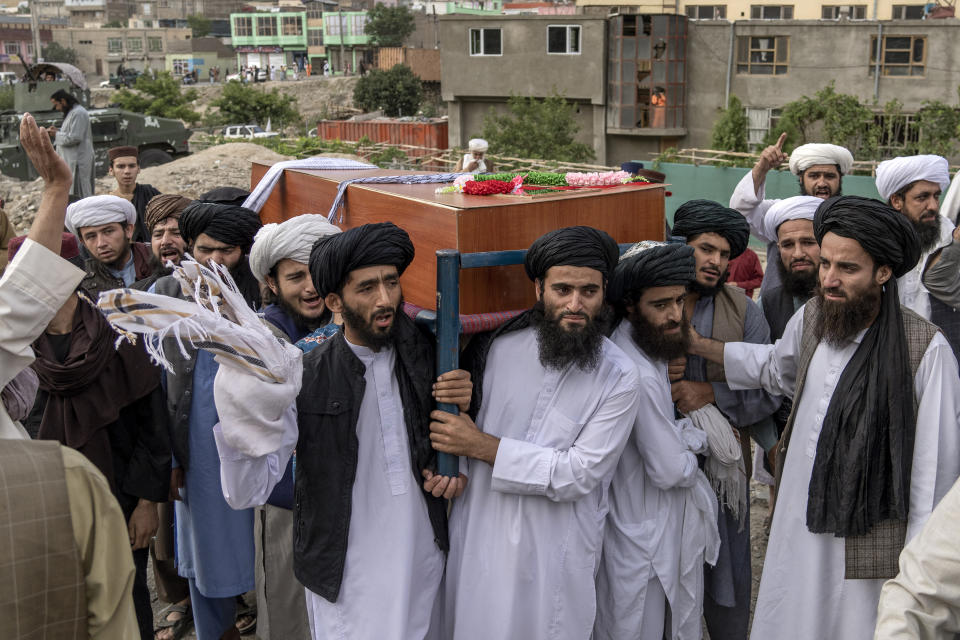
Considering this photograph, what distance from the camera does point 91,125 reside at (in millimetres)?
18375

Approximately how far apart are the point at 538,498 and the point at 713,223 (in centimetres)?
135

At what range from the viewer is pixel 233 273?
3955mm

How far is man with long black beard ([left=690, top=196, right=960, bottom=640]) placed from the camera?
261 centimetres

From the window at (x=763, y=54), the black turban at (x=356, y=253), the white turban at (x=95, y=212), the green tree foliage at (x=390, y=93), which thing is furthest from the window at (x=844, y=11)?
the black turban at (x=356, y=253)

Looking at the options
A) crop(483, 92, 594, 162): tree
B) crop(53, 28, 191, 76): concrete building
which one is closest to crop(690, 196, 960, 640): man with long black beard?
crop(483, 92, 594, 162): tree

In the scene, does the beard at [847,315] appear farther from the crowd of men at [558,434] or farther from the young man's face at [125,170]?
the young man's face at [125,170]

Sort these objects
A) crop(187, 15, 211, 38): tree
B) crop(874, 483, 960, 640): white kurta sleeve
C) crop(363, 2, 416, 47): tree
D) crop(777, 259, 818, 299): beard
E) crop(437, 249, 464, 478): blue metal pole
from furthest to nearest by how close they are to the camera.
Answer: crop(187, 15, 211, 38): tree, crop(363, 2, 416, 47): tree, crop(777, 259, 818, 299): beard, crop(437, 249, 464, 478): blue metal pole, crop(874, 483, 960, 640): white kurta sleeve

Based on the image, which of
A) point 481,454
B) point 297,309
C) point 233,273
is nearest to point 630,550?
point 481,454

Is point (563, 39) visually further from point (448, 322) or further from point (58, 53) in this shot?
point (58, 53)

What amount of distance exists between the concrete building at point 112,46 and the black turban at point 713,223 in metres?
90.7

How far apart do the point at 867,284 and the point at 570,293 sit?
0.94 metres

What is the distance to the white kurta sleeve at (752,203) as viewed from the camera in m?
4.44

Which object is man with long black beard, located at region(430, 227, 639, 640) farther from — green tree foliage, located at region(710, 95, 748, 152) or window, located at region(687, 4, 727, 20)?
window, located at region(687, 4, 727, 20)

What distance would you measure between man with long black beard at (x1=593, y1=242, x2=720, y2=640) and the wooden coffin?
21 cm
